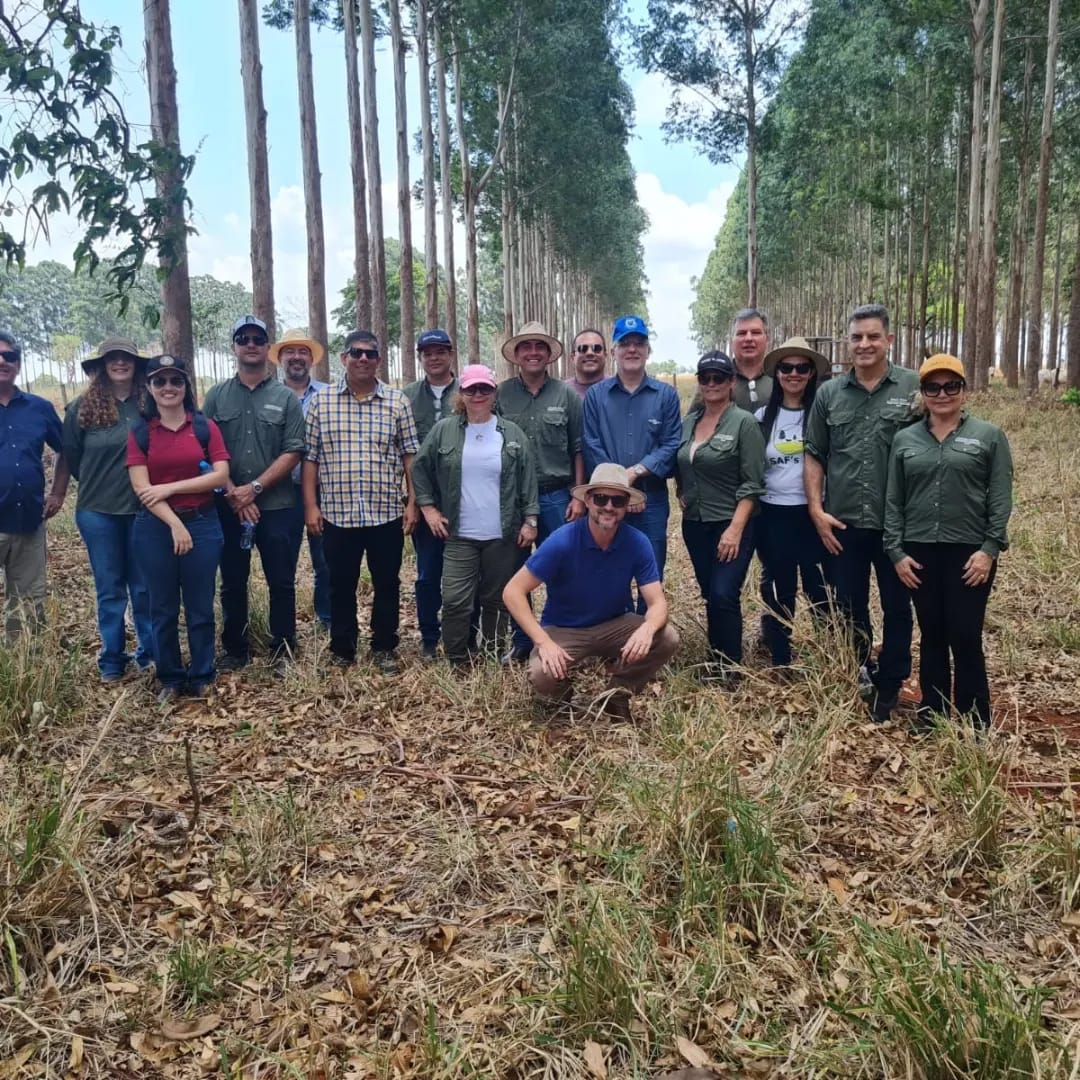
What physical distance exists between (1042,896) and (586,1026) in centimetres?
178

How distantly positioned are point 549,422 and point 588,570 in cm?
136

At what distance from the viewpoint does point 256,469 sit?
Answer: 17.4 ft

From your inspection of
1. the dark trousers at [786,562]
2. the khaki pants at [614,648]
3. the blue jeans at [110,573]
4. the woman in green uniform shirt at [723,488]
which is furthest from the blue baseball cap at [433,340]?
the dark trousers at [786,562]

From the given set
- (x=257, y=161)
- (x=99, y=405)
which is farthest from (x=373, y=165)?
(x=99, y=405)

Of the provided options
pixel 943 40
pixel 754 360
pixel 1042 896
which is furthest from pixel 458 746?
pixel 943 40

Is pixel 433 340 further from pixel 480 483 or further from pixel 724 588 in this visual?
pixel 724 588

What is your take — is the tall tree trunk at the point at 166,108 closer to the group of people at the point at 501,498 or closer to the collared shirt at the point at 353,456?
the group of people at the point at 501,498

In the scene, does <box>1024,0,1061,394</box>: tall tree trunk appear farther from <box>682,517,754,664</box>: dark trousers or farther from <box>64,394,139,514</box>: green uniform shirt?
<box>64,394,139,514</box>: green uniform shirt

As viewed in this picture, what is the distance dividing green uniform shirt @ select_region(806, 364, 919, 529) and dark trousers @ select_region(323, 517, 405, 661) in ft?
9.06

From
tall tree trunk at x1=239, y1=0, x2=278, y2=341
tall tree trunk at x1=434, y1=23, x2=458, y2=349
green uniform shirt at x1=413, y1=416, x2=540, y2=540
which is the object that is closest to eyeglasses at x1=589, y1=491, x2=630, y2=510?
green uniform shirt at x1=413, y1=416, x2=540, y2=540

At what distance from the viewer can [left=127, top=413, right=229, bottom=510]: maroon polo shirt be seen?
478 cm

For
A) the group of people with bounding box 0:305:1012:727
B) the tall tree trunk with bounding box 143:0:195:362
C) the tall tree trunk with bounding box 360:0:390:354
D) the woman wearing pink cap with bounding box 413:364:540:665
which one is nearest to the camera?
the group of people with bounding box 0:305:1012:727

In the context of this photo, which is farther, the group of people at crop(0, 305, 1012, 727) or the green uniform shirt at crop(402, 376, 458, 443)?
the green uniform shirt at crop(402, 376, 458, 443)

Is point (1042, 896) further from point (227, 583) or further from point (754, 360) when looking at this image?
point (227, 583)
